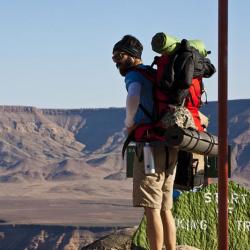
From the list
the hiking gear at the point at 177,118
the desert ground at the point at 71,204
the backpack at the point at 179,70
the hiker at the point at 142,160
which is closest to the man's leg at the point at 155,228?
the hiker at the point at 142,160

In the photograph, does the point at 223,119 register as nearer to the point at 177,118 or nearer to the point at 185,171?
the point at 177,118

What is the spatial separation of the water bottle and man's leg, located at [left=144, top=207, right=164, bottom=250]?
0.21 metres

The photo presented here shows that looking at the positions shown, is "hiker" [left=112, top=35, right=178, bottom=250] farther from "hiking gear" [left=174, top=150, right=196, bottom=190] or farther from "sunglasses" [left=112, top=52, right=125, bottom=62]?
"hiking gear" [left=174, top=150, right=196, bottom=190]

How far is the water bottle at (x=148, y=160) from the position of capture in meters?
4.74

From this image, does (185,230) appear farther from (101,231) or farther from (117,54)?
(101,231)

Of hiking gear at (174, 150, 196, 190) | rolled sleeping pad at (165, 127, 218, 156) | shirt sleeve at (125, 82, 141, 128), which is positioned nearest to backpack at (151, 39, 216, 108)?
shirt sleeve at (125, 82, 141, 128)

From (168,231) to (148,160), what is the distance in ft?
1.60

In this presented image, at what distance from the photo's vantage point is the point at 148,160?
187 inches

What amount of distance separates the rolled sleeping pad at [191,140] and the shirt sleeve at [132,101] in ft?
0.81

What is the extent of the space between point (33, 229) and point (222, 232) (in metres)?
132

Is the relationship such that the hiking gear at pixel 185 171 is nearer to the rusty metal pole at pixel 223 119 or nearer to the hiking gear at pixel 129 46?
the hiking gear at pixel 129 46

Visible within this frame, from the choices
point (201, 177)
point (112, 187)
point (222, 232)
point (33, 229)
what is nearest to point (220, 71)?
point (222, 232)

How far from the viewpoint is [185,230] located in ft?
21.5

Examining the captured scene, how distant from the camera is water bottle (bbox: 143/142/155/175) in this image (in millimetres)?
4738
